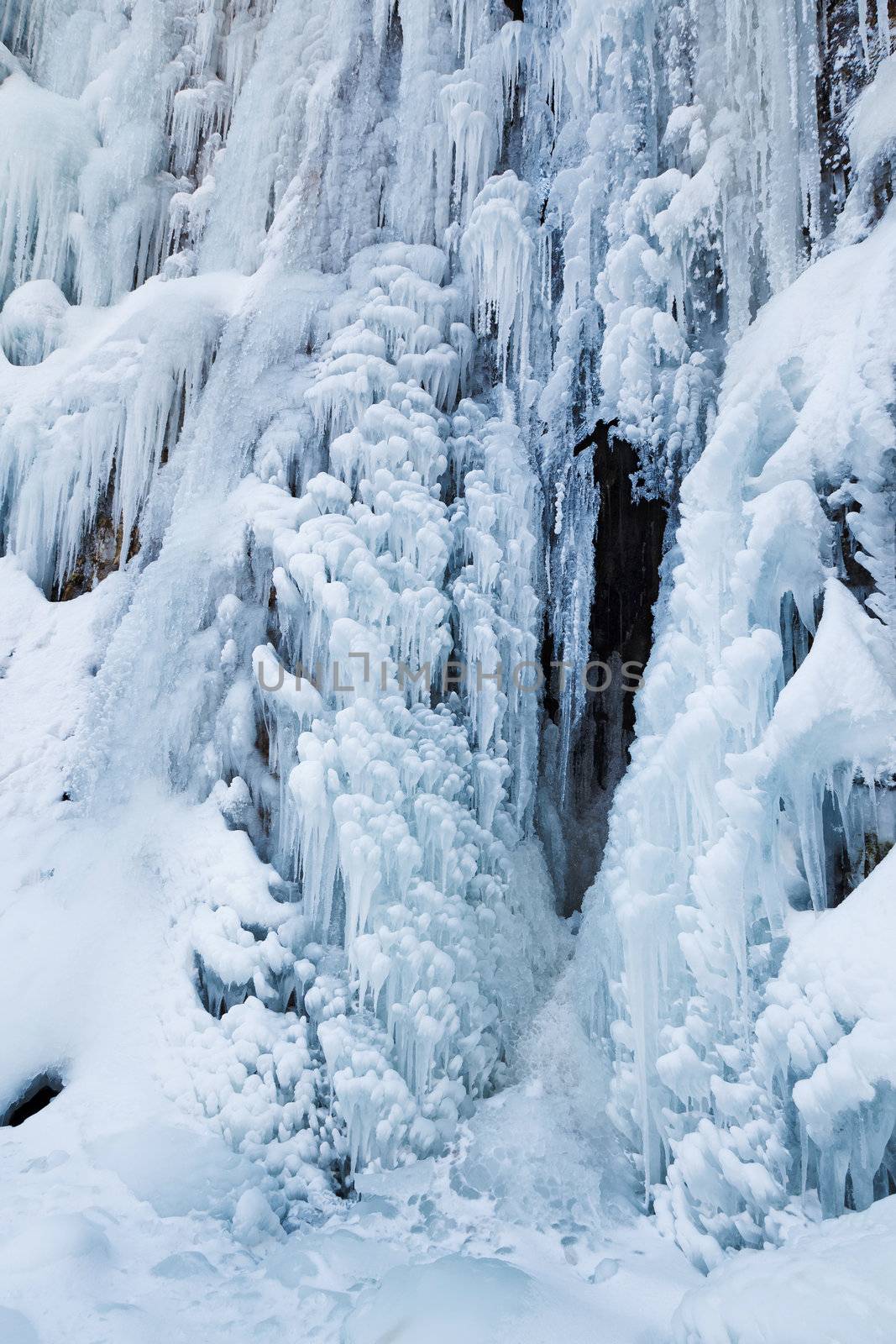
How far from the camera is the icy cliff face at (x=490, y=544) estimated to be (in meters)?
3.61

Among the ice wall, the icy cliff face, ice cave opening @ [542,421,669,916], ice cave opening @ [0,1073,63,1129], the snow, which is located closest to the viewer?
the snow

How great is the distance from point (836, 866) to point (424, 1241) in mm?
2638

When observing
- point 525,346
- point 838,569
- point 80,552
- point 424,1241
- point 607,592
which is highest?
point 525,346

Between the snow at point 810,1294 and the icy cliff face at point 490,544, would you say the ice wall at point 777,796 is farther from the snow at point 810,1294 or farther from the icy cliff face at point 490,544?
the snow at point 810,1294

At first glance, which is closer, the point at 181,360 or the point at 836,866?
the point at 836,866

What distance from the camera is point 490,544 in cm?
548

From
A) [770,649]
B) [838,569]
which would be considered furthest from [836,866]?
[838,569]

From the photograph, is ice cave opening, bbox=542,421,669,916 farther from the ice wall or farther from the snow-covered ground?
the snow-covered ground

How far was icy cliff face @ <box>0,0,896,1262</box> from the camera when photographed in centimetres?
361

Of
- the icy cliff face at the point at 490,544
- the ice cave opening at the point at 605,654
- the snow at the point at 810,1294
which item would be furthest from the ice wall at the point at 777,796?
the ice cave opening at the point at 605,654

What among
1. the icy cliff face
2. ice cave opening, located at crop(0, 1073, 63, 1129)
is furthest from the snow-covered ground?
the icy cliff face

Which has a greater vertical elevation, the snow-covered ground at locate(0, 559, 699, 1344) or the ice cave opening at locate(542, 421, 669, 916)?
the ice cave opening at locate(542, 421, 669, 916)

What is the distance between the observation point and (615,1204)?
3887 millimetres

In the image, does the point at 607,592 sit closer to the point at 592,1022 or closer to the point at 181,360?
the point at 592,1022
